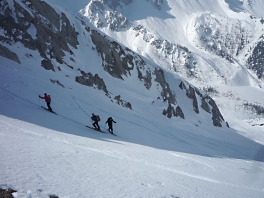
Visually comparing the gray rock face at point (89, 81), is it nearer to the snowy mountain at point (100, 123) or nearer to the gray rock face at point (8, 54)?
the snowy mountain at point (100, 123)

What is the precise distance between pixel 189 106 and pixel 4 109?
4949 centimetres

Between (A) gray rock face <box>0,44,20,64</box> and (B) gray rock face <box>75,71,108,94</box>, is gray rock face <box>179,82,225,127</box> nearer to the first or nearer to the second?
(B) gray rock face <box>75,71,108,94</box>

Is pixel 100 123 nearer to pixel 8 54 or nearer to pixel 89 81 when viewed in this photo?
pixel 8 54

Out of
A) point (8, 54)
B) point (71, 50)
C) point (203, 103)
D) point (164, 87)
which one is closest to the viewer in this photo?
point (8, 54)

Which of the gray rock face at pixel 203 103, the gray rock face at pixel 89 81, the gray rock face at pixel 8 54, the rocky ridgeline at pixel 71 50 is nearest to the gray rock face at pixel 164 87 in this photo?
the rocky ridgeline at pixel 71 50

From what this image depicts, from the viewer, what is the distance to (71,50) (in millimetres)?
42906

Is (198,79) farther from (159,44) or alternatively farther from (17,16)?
(17,16)

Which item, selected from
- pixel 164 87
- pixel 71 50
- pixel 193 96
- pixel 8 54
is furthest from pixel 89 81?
pixel 193 96

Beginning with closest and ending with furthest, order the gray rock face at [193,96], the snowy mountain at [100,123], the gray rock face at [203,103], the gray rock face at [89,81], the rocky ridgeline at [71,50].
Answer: the snowy mountain at [100,123]
the rocky ridgeline at [71,50]
the gray rock face at [89,81]
the gray rock face at [193,96]
the gray rock face at [203,103]

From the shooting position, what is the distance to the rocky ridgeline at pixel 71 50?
32844 mm

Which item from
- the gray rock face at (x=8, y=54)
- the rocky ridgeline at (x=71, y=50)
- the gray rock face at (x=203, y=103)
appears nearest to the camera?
the gray rock face at (x=8, y=54)

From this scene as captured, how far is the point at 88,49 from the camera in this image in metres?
47.4

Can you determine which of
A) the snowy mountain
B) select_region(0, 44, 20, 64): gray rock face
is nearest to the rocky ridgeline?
select_region(0, 44, 20, 64): gray rock face

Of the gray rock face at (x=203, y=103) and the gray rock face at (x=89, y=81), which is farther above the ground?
the gray rock face at (x=203, y=103)
